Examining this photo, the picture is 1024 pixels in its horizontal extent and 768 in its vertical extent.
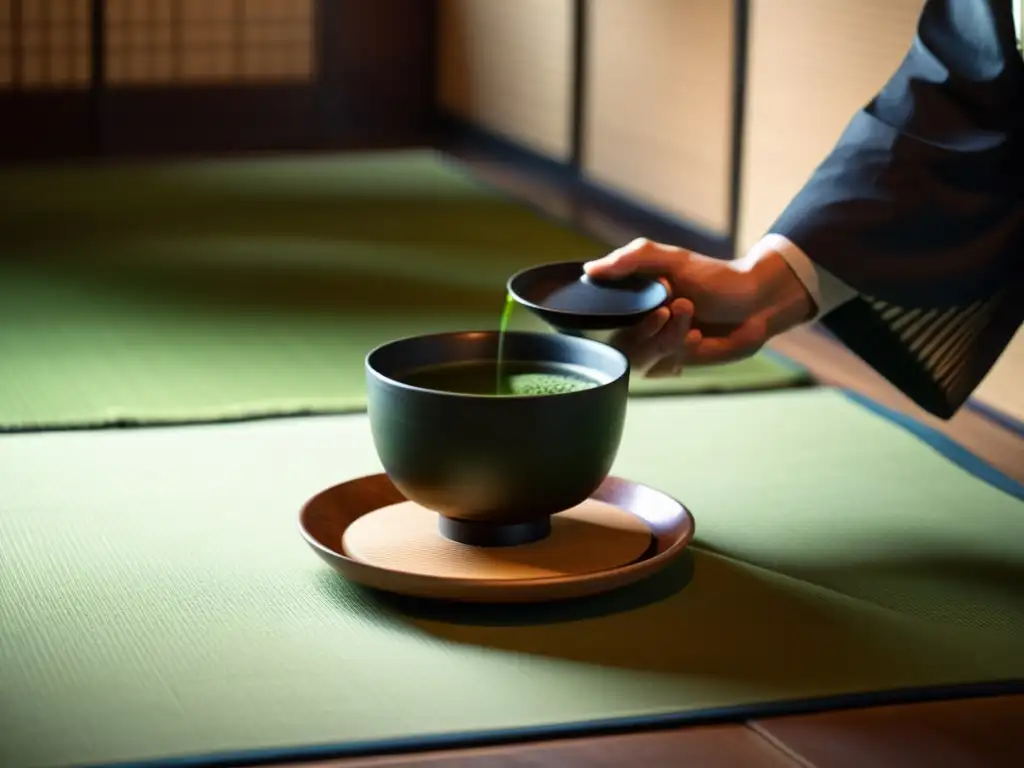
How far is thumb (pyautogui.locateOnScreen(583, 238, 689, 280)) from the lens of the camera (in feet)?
4.65

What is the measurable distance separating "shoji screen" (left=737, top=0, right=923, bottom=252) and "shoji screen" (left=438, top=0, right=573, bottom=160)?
1.20 metres

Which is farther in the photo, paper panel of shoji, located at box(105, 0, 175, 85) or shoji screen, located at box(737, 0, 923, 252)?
paper panel of shoji, located at box(105, 0, 175, 85)

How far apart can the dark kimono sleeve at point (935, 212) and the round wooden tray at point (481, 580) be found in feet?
0.90

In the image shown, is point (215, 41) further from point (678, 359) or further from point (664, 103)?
point (678, 359)

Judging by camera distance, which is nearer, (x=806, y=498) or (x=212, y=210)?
(x=806, y=498)

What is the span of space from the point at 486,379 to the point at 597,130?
109 inches

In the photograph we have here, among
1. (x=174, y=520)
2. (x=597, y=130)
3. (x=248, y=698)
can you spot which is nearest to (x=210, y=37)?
(x=597, y=130)

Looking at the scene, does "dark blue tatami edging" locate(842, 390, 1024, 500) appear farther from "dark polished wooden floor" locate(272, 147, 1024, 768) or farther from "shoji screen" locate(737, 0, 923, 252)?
"shoji screen" locate(737, 0, 923, 252)

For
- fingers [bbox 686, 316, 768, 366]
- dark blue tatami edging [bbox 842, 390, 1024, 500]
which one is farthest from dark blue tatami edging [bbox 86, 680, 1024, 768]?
dark blue tatami edging [bbox 842, 390, 1024, 500]

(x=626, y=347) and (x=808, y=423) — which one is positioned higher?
(x=626, y=347)

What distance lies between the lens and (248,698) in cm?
117

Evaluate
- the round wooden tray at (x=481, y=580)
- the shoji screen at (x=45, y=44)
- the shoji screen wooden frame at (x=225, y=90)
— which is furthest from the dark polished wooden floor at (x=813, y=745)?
the shoji screen at (x=45, y=44)

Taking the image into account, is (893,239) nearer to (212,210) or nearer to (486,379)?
(486,379)

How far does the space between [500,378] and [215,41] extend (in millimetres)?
4090
